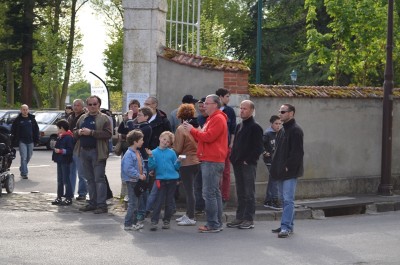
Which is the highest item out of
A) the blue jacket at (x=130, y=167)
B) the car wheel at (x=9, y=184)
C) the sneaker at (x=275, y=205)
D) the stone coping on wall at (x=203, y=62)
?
the stone coping on wall at (x=203, y=62)

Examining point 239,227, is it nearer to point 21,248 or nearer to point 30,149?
point 21,248

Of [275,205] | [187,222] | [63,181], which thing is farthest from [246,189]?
[63,181]

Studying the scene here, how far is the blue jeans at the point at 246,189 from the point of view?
39.2 ft

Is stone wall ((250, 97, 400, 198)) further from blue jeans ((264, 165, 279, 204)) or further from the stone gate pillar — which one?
the stone gate pillar

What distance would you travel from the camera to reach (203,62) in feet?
47.4

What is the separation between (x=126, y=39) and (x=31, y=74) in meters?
36.3

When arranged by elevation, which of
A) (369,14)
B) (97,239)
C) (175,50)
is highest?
(369,14)

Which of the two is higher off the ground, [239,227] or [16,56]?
[16,56]

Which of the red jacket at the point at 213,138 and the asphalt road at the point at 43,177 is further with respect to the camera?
the asphalt road at the point at 43,177

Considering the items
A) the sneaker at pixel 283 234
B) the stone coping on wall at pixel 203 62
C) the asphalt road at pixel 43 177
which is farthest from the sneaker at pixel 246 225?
the asphalt road at pixel 43 177

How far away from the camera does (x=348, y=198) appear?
15836 millimetres

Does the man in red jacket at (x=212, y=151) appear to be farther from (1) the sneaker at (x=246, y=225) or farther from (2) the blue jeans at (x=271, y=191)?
(2) the blue jeans at (x=271, y=191)

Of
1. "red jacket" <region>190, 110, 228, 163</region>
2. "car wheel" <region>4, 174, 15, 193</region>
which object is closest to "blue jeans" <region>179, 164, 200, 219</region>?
"red jacket" <region>190, 110, 228, 163</region>

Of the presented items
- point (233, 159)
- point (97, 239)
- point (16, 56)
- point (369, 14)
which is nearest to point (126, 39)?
point (233, 159)
